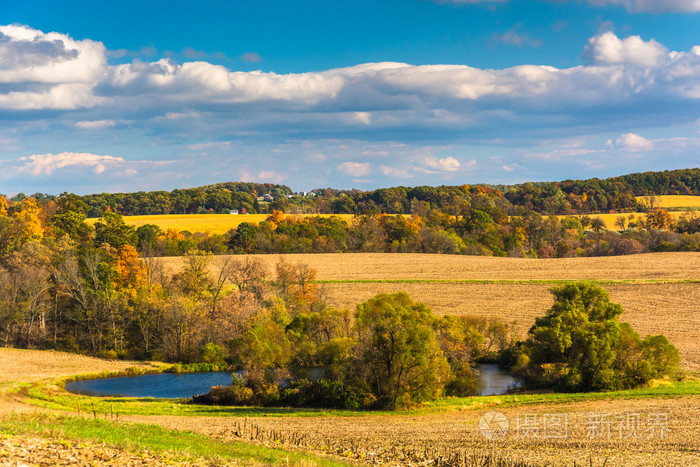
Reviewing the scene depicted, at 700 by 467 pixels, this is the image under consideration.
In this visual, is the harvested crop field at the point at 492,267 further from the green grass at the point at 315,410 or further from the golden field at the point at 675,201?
A: the golden field at the point at 675,201

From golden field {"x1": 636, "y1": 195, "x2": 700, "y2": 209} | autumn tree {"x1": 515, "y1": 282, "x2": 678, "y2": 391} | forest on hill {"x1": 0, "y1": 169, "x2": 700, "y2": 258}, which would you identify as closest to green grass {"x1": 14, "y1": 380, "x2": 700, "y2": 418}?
autumn tree {"x1": 515, "y1": 282, "x2": 678, "y2": 391}

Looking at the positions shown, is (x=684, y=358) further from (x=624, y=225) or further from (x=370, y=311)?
(x=624, y=225)

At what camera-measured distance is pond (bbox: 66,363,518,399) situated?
146 feet

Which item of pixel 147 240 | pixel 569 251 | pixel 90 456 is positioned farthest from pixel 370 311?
pixel 569 251

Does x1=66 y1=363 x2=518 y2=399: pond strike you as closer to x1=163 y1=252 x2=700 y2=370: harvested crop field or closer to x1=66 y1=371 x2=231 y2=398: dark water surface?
x1=66 y1=371 x2=231 y2=398: dark water surface

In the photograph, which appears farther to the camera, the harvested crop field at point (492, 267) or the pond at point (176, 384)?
the harvested crop field at point (492, 267)


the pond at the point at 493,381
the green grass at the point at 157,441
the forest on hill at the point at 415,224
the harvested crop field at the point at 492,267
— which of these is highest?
the forest on hill at the point at 415,224

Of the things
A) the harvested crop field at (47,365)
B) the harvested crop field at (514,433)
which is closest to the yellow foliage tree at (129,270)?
the harvested crop field at (47,365)

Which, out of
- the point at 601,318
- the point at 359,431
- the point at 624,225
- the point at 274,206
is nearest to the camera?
the point at 359,431

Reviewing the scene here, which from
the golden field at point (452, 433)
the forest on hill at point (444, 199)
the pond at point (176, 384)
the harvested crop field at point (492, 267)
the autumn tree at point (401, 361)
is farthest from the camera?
→ the forest on hill at point (444, 199)

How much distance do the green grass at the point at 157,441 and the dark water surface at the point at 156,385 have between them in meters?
22.2

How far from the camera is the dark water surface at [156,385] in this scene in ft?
148

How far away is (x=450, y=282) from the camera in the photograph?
7950cm

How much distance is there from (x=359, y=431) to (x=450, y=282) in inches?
2054
